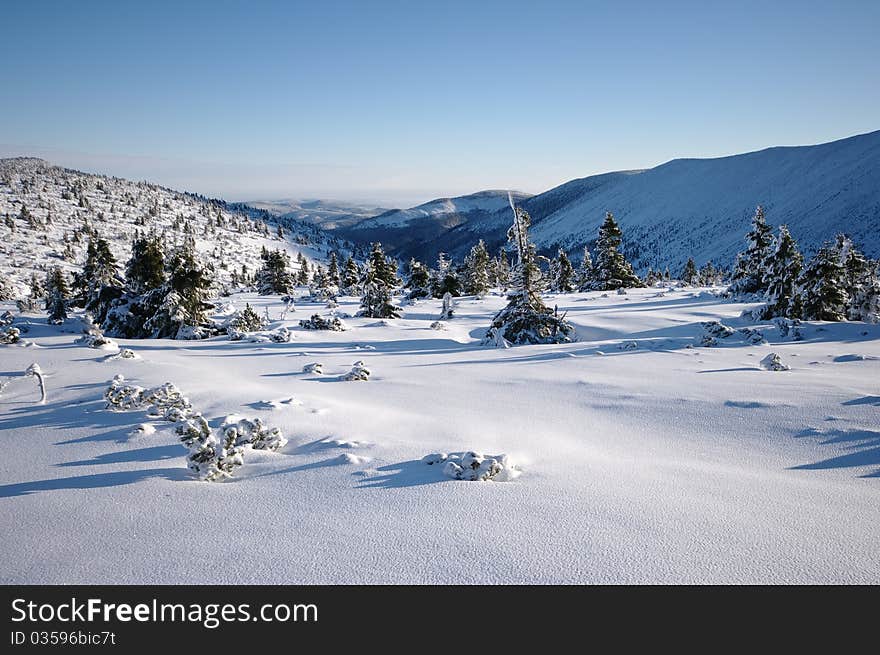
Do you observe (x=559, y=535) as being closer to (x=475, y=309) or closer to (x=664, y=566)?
(x=664, y=566)

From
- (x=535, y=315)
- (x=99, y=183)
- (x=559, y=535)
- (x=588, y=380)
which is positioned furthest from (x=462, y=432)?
(x=99, y=183)

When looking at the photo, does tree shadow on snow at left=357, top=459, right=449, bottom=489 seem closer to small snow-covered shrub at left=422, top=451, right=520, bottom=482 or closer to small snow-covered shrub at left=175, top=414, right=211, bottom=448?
small snow-covered shrub at left=422, top=451, right=520, bottom=482

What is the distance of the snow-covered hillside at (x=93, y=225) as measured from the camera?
10288 cm

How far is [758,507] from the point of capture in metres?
3.35

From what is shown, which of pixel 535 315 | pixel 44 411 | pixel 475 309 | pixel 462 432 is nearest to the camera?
pixel 462 432

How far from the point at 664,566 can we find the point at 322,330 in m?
15.4

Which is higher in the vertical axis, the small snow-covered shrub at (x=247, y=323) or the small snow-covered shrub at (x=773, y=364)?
the small snow-covered shrub at (x=247, y=323)

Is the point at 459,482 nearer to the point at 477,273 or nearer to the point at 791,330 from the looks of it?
the point at 791,330

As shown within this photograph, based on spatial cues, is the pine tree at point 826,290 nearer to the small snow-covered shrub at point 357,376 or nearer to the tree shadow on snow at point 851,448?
the tree shadow on snow at point 851,448

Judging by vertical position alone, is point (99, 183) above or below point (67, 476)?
above

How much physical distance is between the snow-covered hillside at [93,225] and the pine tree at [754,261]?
86215 mm

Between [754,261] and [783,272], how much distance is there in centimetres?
680

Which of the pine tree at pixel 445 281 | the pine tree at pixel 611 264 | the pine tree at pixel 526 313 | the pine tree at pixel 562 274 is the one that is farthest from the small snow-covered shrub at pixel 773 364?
the pine tree at pixel 562 274

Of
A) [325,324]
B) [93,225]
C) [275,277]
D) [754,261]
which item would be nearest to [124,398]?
[325,324]
